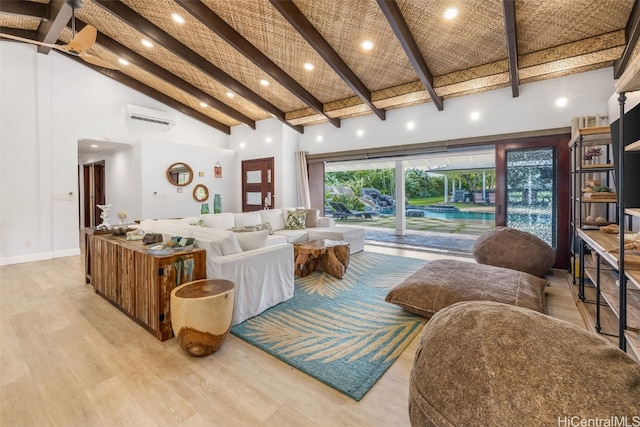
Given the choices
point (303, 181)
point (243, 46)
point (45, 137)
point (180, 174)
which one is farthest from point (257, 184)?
point (45, 137)

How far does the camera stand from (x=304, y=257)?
393 cm

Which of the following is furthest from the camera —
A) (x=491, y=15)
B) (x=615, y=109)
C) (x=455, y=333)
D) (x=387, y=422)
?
(x=615, y=109)

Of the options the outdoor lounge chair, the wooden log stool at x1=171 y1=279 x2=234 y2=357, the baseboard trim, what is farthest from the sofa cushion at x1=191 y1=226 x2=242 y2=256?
the outdoor lounge chair

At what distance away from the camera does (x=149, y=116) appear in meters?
6.43

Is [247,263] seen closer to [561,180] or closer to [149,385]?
[149,385]

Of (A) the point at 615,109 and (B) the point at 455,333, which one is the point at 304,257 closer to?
(B) the point at 455,333

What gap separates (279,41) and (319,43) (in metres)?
0.73

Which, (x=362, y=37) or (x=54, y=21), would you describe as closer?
(x=362, y=37)

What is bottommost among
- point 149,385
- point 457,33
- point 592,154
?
point 149,385

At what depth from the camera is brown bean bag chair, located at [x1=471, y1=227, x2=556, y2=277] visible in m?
3.68

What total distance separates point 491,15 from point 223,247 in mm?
3921

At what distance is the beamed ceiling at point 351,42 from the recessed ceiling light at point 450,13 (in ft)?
0.17

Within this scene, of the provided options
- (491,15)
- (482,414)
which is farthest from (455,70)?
(482,414)

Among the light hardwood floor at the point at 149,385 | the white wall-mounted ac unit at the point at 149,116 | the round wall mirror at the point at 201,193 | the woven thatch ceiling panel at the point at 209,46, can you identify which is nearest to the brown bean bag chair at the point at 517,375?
the light hardwood floor at the point at 149,385
